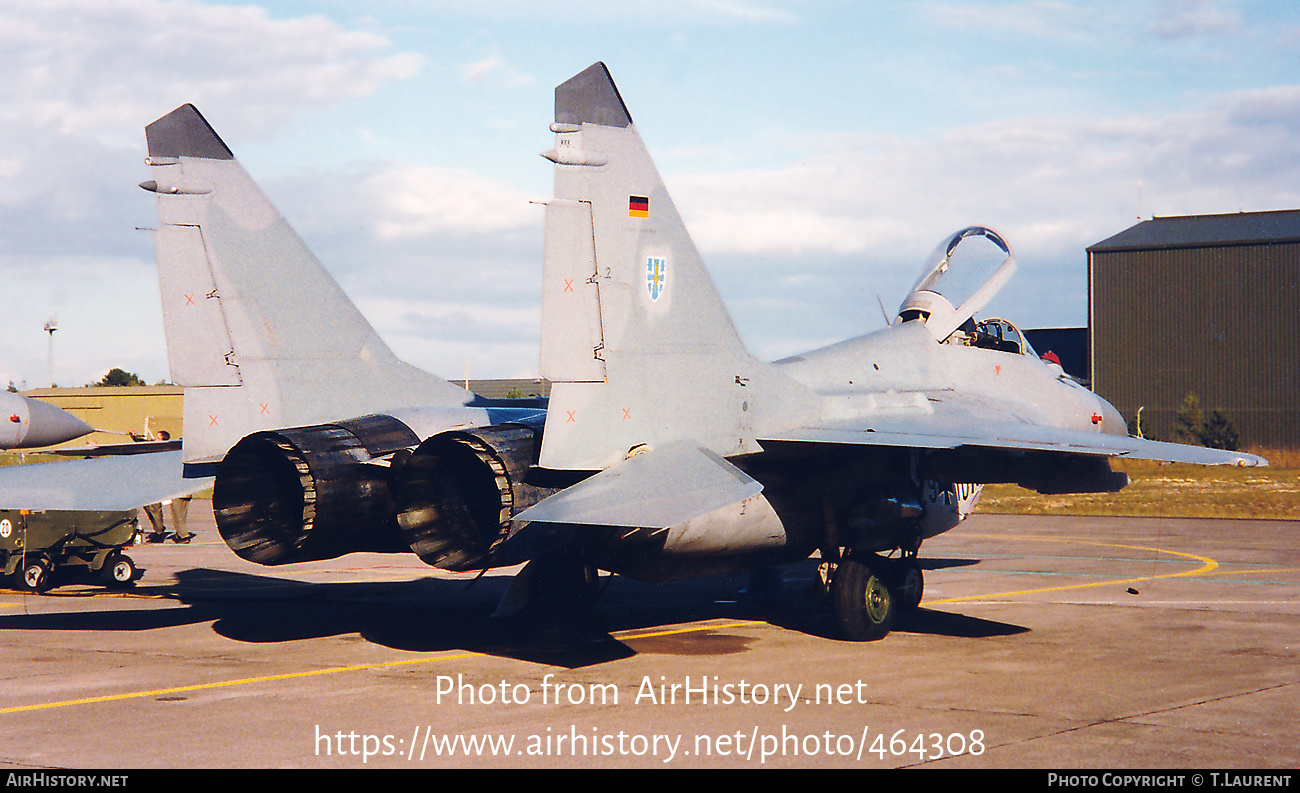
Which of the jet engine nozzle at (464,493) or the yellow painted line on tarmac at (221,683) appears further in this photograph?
the jet engine nozzle at (464,493)

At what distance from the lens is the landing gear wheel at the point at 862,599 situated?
1131cm

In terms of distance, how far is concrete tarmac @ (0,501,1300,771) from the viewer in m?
7.06

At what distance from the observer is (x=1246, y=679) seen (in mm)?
9281

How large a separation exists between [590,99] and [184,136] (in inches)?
165

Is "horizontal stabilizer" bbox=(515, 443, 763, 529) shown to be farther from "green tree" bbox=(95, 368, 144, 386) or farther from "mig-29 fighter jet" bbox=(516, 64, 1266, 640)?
"green tree" bbox=(95, 368, 144, 386)

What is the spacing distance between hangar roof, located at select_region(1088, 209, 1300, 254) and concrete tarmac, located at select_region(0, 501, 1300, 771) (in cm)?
3612

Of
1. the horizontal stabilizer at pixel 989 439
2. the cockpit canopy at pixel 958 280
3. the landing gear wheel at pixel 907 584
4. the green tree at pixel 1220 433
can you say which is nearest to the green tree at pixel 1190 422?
the green tree at pixel 1220 433

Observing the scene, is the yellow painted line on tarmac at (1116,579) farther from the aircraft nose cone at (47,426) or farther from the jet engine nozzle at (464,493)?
the aircraft nose cone at (47,426)

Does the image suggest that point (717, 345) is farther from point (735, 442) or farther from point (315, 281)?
point (315, 281)

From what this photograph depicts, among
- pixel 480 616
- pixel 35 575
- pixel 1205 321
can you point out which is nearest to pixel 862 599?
pixel 480 616

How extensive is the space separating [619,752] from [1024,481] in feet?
23.0

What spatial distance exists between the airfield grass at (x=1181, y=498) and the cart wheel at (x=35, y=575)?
18540mm

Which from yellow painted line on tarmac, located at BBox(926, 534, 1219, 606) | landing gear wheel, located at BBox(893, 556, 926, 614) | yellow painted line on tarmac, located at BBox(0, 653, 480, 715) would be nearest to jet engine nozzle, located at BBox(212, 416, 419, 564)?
yellow painted line on tarmac, located at BBox(0, 653, 480, 715)

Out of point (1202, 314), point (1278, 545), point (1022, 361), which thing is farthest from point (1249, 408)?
point (1022, 361)
